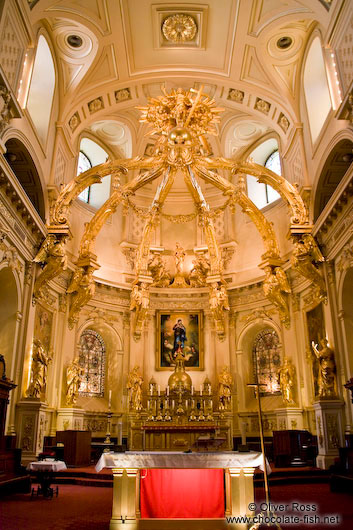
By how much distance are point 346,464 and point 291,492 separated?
4.84 feet

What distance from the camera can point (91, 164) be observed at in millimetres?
21359

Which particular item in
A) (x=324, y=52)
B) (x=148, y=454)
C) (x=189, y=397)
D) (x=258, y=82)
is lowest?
(x=148, y=454)

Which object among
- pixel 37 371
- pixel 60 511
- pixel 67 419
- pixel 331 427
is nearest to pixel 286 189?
pixel 331 427

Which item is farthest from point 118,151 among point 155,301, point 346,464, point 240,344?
point 346,464

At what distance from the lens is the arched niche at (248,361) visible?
61.1 ft

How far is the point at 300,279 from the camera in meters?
16.6

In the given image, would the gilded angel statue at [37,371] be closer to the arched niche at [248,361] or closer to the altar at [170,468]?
the altar at [170,468]

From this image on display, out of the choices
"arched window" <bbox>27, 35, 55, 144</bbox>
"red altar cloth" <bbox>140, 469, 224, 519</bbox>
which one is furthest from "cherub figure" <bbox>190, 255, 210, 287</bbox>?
"red altar cloth" <bbox>140, 469, 224, 519</bbox>

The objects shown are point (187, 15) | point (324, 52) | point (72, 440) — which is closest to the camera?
point (324, 52)

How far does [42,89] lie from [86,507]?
12461 millimetres

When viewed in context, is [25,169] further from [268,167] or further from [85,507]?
[268,167]

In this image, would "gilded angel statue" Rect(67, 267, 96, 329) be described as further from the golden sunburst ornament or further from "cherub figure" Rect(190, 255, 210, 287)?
the golden sunburst ornament

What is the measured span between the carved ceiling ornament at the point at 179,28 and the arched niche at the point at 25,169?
258 inches

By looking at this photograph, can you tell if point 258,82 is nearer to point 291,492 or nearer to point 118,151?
point 118,151
